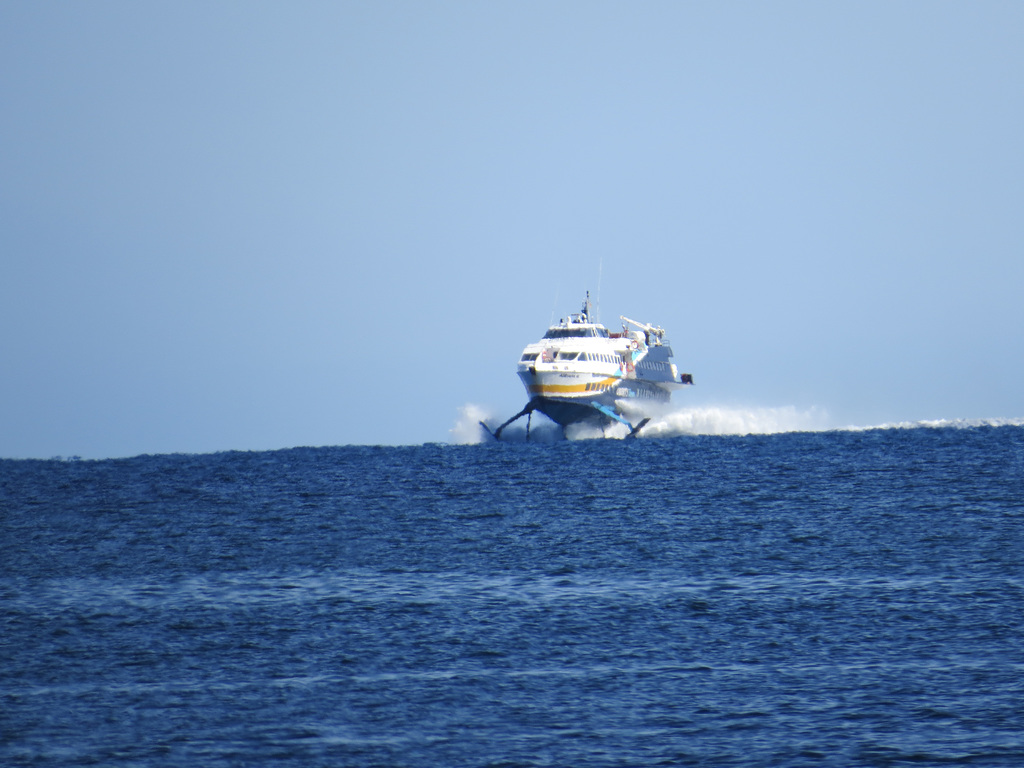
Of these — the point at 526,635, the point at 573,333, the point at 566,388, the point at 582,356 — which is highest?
the point at 573,333

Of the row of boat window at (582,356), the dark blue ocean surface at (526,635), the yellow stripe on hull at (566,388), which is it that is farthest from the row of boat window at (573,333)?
the dark blue ocean surface at (526,635)

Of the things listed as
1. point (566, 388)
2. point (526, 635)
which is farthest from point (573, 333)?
point (526, 635)

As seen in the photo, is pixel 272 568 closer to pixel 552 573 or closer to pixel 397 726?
pixel 552 573

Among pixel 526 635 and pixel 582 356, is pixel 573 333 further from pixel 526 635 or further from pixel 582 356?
pixel 526 635

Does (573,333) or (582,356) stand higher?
(573,333)

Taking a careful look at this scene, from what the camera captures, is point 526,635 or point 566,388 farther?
point 566,388

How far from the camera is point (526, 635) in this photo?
20.2 metres

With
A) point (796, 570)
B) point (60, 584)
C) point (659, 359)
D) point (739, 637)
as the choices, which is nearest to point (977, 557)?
point (796, 570)

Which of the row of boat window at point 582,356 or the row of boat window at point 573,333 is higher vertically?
A: the row of boat window at point 573,333

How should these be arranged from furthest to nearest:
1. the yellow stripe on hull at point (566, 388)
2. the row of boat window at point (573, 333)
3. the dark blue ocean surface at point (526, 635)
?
1. the row of boat window at point (573, 333)
2. the yellow stripe on hull at point (566, 388)
3. the dark blue ocean surface at point (526, 635)

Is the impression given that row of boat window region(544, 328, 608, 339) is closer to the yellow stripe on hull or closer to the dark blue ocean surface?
the yellow stripe on hull

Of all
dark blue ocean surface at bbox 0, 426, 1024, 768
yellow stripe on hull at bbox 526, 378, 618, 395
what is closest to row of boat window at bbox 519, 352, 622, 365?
yellow stripe on hull at bbox 526, 378, 618, 395

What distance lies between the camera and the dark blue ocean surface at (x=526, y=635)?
13.9 meters

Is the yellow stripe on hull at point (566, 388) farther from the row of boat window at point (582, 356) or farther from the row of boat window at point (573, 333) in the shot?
the row of boat window at point (573, 333)
